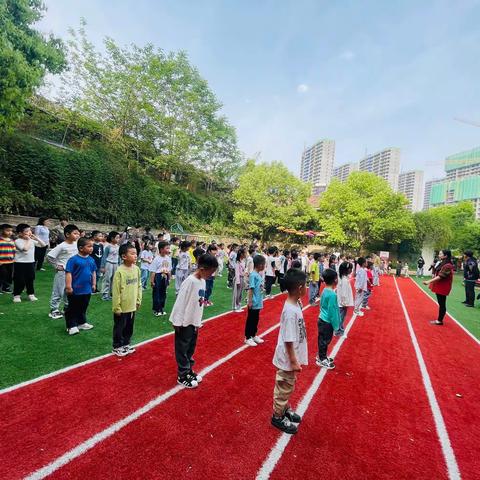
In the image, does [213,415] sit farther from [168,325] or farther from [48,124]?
[48,124]

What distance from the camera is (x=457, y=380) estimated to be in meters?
5.39

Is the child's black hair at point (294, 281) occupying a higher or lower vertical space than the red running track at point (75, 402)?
higher

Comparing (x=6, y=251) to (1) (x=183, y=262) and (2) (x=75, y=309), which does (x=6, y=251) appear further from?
(1) (x=183, y=262)

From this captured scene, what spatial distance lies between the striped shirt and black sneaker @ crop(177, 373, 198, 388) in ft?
18.5

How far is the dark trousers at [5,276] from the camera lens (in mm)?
7570

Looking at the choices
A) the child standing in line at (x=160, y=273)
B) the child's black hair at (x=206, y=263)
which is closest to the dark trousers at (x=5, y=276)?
the child standing in line at (x=160, y=273)

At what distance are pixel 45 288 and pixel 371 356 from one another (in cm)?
893

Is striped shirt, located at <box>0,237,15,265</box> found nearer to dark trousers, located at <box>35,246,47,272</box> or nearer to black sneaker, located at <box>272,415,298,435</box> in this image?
dark trousers, located at <box>35,246,47,272</box>

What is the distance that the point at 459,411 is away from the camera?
429 centimetres

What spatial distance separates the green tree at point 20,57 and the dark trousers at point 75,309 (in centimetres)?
712

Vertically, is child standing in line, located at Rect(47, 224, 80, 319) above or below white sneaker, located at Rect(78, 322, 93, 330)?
above

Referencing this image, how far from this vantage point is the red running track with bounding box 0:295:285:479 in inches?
109

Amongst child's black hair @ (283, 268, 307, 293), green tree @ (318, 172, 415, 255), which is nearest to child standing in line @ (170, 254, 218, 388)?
child's black hair @ (283, 268, 307, 293)

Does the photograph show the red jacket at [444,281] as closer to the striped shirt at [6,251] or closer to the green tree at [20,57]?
the striped shirt at [6,251]
